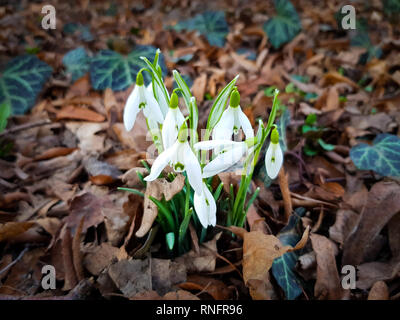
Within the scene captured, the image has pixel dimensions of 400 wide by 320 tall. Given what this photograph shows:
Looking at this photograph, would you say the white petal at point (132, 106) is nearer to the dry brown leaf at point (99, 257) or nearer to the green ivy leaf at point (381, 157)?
the dry brown leaf at point (99, 257)

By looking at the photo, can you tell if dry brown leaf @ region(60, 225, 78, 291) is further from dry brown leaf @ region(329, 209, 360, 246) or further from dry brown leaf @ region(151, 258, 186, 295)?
dry brown leaf @ region(329, 209, 360, 246)

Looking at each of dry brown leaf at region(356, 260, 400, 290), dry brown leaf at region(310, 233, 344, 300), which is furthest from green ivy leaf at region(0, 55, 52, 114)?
dry brown leaf at region(356, 260, 400, 290)

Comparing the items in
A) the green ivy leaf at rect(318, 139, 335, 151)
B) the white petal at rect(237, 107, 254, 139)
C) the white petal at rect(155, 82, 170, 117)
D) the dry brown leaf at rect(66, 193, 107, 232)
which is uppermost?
the white petal at rect(155, 82, 170, 117)

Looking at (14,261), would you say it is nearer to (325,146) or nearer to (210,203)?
(210,203)

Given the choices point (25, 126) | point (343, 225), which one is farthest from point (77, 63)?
point (343, 225)

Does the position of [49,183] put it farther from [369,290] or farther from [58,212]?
[369,290]

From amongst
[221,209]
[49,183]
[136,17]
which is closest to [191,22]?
[136,17]
